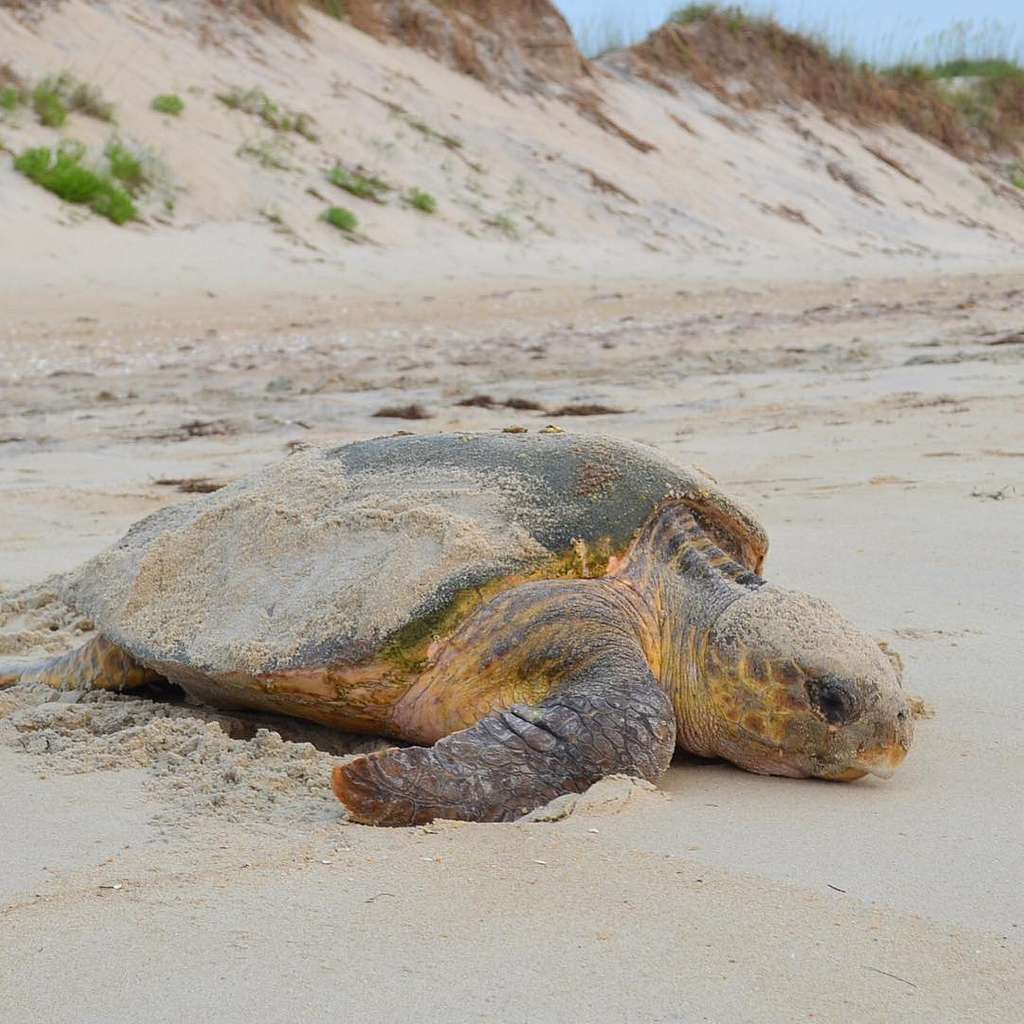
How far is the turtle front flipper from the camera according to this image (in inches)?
80.8

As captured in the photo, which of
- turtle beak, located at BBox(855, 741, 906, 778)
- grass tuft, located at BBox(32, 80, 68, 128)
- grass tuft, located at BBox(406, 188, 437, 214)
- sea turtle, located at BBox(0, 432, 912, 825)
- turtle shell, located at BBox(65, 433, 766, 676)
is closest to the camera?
sea turtle, located at BBox(0, 432, 912, 825)

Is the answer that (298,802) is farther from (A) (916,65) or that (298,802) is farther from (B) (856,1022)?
(A) (916,65)

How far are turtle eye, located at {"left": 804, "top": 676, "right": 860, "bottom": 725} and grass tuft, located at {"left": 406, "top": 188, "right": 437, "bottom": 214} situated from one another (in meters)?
11.5

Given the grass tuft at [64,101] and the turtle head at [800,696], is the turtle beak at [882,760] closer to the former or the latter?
the turtle head at [800,696]

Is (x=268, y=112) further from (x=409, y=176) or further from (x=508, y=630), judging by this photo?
(x=508, y=630)

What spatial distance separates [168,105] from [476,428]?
8811 millimetres

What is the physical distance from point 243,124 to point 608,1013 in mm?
13235

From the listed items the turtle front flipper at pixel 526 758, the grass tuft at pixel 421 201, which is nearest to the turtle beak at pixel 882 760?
the turtle front flipper at pixel 526 758

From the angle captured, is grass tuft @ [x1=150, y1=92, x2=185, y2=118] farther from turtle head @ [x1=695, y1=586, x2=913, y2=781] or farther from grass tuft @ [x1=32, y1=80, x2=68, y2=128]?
turtle head @ [x1=695, y1=586, x2=913, y2=781]

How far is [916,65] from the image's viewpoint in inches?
1057

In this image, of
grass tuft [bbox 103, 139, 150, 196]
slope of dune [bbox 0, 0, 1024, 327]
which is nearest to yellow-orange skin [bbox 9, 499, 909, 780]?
slope of dune [bbox 0, 0, 1024, 327]

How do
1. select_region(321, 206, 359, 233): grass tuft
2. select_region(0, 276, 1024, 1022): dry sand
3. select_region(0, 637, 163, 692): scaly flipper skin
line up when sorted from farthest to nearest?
select_region(321, 206, 359, 233): grass tuft, select_region(0, 637, 163, 692): scaly flipper skin, select_region(0, 276, 1024, 1022): dry sand

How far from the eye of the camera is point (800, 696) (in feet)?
7.71

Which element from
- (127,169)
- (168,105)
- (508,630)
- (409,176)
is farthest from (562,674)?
(409,176)
